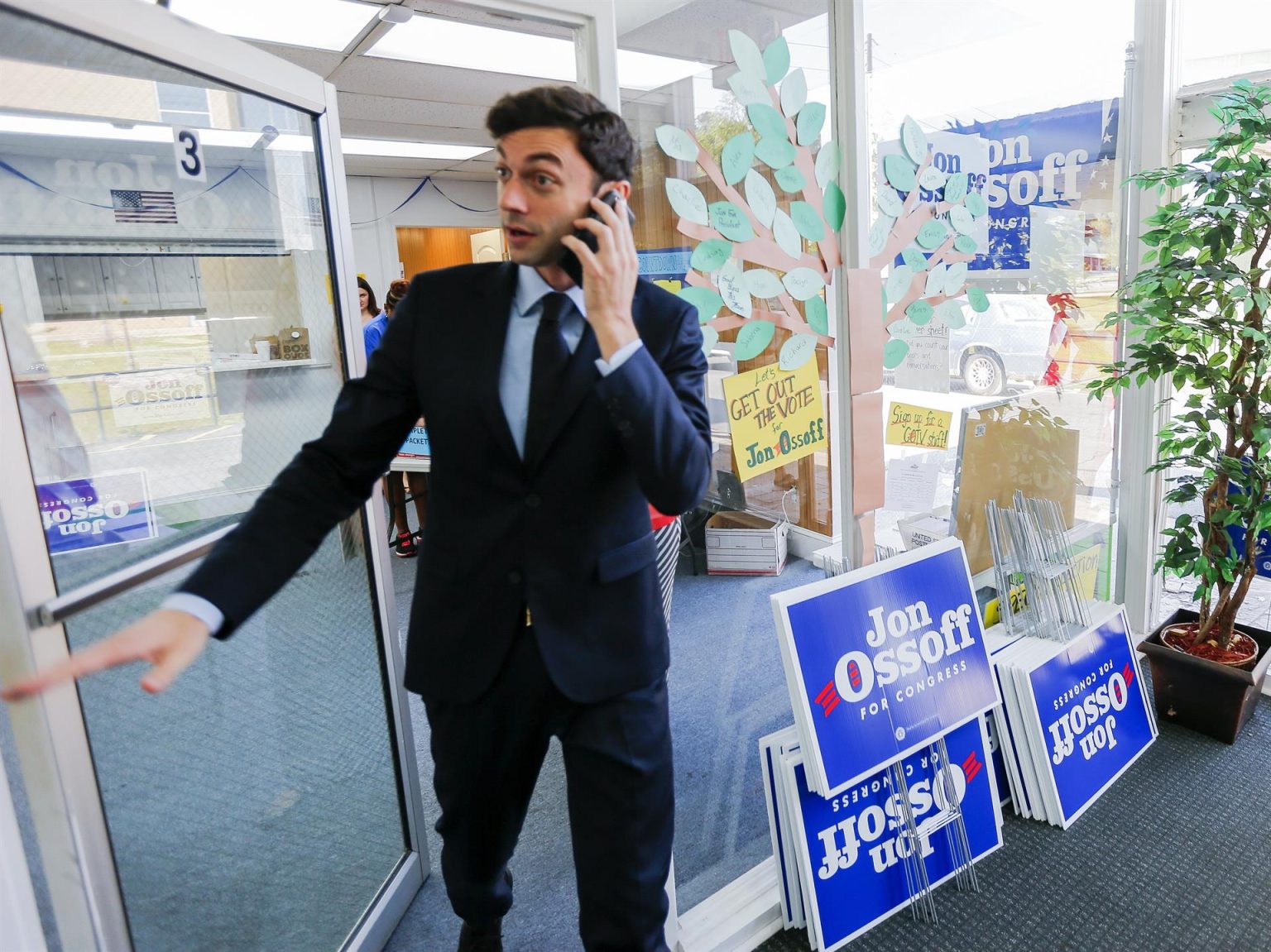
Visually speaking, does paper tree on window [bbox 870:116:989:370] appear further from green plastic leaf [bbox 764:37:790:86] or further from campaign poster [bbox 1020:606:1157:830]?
campaign poster [bbox 1020:606:1157:830]

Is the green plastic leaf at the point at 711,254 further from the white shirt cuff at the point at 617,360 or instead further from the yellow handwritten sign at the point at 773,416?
the white shirt cuff at the point at 617,360

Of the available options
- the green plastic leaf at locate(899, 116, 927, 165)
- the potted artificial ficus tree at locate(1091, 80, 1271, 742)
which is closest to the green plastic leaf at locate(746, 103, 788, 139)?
the green plastic leaf at locate(899, 116, 927, 165)

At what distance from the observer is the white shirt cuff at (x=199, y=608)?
886 millimetres

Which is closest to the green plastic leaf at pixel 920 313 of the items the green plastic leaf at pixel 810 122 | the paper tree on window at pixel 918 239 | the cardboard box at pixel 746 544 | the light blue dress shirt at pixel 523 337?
the paper tree on window at pixel 918 239

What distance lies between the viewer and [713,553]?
2.40 m

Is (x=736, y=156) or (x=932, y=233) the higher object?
(x=736, y=156)

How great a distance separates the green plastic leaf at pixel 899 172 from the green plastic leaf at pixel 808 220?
0.29 metres

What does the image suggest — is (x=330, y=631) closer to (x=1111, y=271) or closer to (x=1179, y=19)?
(x=1111, y=271)

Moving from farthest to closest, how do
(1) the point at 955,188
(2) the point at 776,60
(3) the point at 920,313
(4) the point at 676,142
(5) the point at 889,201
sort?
(1) the point at 955,188 < (3) the point at 920,313 < (5) the point at 889,201 < (2) the point at 776,60 < (4) the point at 676,142

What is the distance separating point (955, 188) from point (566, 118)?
1634 mm

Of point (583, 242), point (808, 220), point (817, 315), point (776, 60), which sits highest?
point (776, 60)

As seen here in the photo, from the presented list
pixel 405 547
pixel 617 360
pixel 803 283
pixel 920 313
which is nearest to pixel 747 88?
pixel 803 283

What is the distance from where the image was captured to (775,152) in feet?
5.89

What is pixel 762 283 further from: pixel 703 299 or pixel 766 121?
pixel 766 121
